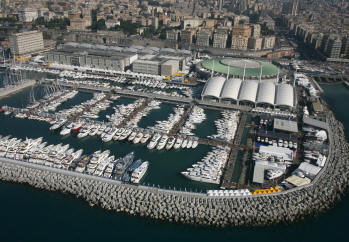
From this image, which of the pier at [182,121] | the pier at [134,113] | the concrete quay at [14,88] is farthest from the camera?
the concrete quay at [14,88]

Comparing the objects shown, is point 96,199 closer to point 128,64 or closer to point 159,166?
point 159,166

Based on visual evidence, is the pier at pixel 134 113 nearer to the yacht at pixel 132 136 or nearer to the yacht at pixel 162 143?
the yacht at pixel 132 136

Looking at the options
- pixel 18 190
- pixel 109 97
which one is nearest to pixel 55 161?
pixel 18 190

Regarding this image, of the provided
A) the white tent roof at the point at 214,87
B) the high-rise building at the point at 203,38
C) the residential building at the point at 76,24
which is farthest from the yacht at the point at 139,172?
the residential building at the point at 76,24

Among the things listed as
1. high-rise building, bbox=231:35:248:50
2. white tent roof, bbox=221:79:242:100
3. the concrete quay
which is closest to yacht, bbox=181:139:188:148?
white tent roof, bbox=221:79:242:100

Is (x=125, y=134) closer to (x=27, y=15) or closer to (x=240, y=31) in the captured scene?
A: (x=240, y=31)

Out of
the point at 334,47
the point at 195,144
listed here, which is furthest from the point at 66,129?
the point at 334,47
